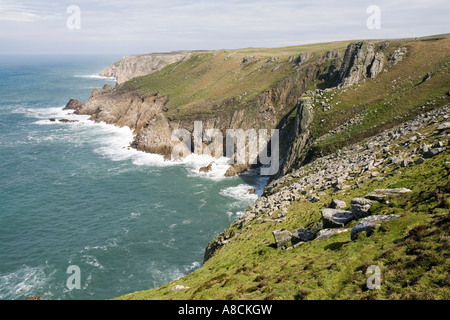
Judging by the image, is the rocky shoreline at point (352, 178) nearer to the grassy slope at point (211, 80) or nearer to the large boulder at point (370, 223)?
the large boulder at point (370, 223)

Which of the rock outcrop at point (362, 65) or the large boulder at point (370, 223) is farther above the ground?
the rock outcrop at point (362, 65)

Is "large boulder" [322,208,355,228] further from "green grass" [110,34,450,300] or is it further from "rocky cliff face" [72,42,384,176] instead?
"rocky cliff face" [72,42,384,176]

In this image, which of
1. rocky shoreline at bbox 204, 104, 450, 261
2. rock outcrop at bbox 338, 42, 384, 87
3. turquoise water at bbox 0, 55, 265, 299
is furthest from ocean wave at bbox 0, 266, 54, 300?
rock outcrop at bbox 338, 42, 384, 87

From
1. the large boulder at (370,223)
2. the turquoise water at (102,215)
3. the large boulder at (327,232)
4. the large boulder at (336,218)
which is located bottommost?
the turquoise water at (102,215)

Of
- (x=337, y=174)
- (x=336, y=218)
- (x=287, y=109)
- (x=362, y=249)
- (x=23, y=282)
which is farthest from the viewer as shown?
(x=287, y=109)

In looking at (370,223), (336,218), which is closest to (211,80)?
(336,218)

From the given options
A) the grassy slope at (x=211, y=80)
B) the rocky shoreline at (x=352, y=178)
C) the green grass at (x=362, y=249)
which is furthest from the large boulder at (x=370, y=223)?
the grassy slope at (x=211, y=80)

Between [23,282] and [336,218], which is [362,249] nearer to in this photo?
[336,218]
